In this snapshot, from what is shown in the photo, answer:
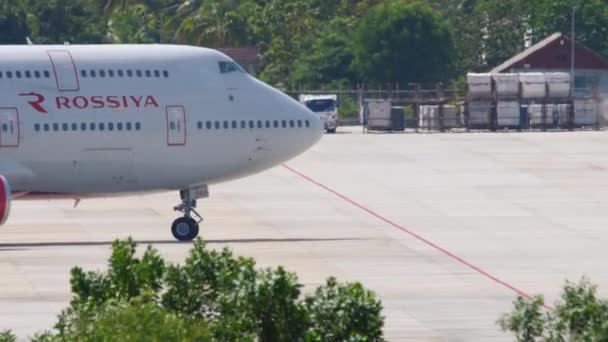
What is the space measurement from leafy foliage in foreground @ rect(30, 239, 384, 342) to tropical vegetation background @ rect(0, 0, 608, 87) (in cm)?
8937

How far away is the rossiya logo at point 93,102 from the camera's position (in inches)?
1715

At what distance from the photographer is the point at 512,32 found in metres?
135

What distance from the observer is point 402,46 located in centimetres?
12131

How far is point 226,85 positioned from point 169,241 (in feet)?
13.8

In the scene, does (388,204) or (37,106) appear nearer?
(37,106)

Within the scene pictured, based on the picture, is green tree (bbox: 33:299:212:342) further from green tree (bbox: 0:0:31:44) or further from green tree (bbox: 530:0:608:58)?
green tree (bbox: 530:0:608:58)

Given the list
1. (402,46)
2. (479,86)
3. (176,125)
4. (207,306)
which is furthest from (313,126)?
(402,46)

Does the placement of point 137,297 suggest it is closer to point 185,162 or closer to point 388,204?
point 185,162

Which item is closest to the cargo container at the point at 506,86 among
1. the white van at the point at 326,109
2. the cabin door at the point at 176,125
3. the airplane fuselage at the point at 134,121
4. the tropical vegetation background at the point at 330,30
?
the white van at the point at 326,109

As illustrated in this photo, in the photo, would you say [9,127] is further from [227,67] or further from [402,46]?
[402,46]

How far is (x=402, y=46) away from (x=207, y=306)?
3892 inches

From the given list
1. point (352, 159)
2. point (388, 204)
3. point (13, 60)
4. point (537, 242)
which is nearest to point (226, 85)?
point (13, 60)

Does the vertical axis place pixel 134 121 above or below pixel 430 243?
above

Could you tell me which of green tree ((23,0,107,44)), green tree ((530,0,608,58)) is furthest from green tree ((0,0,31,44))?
green tree ((530,0,608,58))
